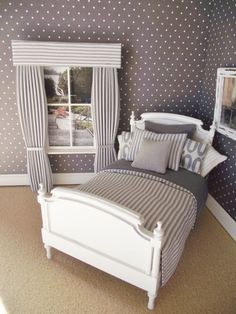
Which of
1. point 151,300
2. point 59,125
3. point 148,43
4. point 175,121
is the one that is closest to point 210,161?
point 175,121

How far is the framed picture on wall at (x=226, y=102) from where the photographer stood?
255cm

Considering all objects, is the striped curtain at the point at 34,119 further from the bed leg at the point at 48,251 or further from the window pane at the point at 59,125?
the bed leg at the point at 48,251

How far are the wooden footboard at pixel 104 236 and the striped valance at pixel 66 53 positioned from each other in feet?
5.47

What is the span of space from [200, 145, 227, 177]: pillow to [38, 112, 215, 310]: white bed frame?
1.31 meters

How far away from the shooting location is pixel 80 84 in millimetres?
3314

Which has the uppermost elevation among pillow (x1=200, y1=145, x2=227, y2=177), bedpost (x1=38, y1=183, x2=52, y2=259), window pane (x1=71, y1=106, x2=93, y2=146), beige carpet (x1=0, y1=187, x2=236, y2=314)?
window pane (x1=71, y1=106, x2=93, y2=146)

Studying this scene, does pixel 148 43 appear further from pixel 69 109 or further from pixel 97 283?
pixel 97 283

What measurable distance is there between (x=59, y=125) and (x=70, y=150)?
369 mm

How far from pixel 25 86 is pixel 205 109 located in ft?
7.30

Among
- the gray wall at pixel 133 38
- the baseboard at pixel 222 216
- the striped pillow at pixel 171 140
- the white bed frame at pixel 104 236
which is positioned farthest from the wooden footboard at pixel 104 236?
the gray wall at pixel 133 38

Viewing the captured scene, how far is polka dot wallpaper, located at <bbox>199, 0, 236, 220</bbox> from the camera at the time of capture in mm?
2629

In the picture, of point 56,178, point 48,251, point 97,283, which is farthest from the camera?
point 56,178

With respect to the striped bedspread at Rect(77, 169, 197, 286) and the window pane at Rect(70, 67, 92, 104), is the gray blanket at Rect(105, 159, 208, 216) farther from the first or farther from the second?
the window pane at Rect(70, 67, 92, 104)

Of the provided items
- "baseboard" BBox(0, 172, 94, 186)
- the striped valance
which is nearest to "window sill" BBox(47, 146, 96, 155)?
"baseboard" BBox(0, 172, 94, 186)
